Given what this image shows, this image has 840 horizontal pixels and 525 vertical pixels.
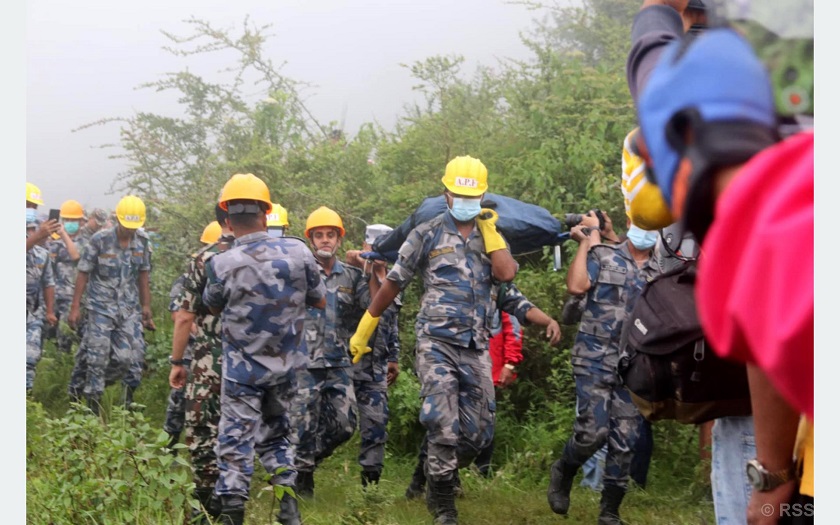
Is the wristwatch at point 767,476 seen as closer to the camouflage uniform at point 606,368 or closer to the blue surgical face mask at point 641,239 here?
the camouflage uniform at point 606,368

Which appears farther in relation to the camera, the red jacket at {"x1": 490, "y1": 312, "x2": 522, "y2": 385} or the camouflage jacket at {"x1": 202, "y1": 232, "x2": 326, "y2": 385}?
the red jacket at {"x1": 490, "y1": 312, "x2": 522, "y2": 385}

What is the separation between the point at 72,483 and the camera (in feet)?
16.5

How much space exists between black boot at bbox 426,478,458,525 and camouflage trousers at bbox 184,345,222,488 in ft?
4.75

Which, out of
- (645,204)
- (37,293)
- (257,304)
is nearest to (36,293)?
(37,293)

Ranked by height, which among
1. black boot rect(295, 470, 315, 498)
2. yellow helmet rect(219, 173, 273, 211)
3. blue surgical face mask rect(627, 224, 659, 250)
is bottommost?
black boot rect(295, 470, 315, 498)

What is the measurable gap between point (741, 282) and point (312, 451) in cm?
671

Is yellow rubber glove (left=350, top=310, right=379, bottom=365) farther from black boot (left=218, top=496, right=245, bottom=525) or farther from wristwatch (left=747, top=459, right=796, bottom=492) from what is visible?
wristwatch (left=747, top=459, right=796, bottom=492)

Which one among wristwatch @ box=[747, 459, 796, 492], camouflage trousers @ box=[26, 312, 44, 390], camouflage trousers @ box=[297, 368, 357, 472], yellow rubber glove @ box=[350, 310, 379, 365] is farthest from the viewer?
camouflage trousers @ box=[26, 312, 44, 390]

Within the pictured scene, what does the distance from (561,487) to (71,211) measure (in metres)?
10.2

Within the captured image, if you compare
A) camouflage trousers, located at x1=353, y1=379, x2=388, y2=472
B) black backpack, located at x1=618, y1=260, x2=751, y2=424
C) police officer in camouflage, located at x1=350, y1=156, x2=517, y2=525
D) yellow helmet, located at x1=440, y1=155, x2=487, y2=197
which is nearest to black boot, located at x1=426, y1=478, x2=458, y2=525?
police officer in camouflage, located at x1=350, y1=156, x2=517, y2=525

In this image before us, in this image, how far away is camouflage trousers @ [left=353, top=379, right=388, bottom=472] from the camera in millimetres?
7488

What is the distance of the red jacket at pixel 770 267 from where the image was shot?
0.86 metres

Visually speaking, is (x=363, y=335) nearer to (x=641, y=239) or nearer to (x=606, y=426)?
(x=606, y=426)

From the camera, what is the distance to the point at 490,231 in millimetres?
6387
